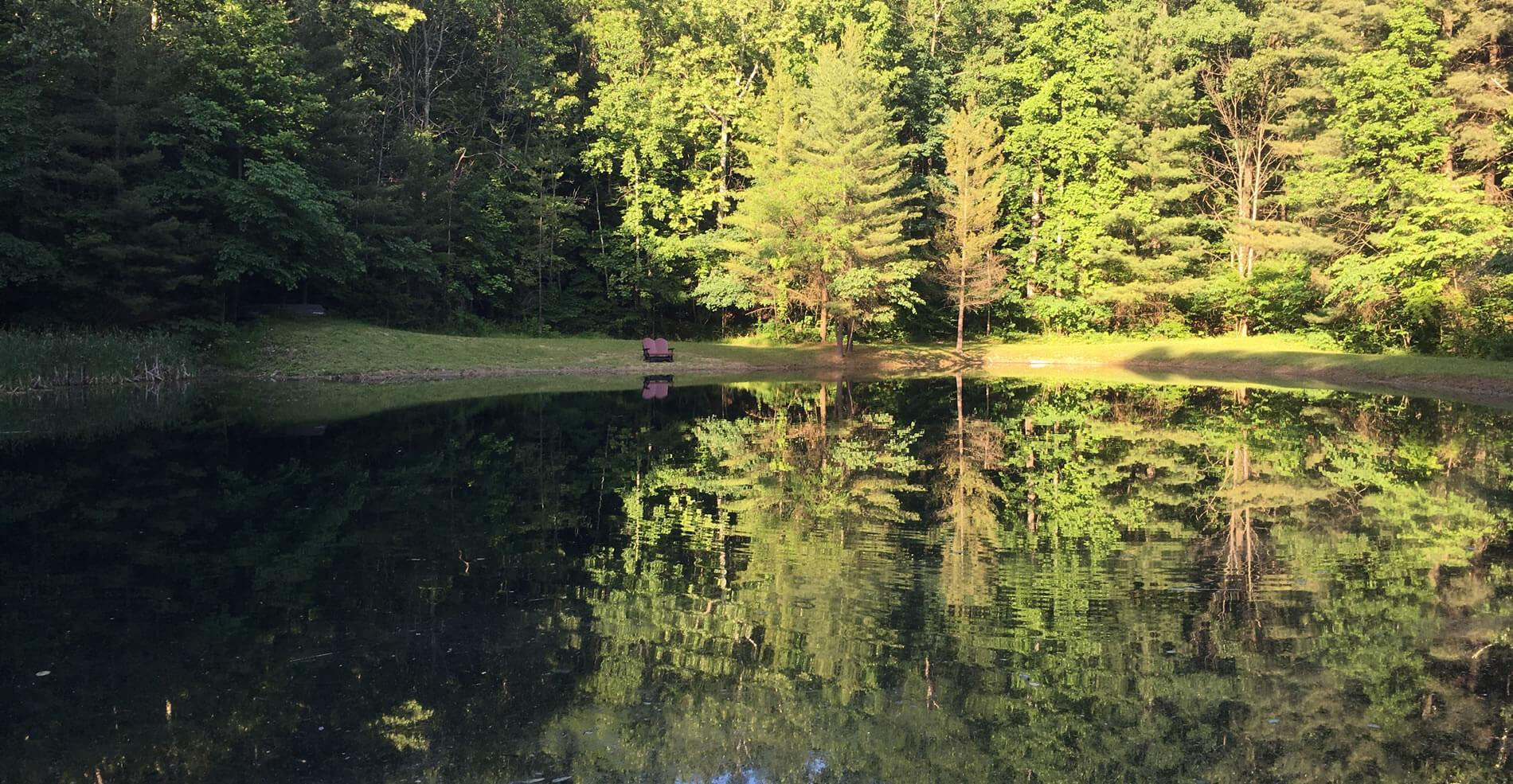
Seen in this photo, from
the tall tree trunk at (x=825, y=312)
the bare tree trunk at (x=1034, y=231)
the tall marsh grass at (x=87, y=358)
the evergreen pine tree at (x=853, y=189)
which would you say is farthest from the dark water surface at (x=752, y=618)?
the bare tree trunk at (x=1034, y=231)

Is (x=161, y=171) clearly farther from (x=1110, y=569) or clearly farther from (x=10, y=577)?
(x=1110, y=569)

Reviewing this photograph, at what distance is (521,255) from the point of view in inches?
1948

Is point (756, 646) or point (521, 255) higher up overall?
Answer: point (521, 255)

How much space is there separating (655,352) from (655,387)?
7.88 meters

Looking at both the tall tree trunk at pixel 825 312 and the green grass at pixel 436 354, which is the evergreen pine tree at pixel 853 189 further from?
the green grass at pixel 436 354

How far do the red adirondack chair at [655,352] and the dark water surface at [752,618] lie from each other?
2390 centimetres

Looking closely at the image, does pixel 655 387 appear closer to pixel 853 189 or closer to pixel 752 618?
pixel 853 189

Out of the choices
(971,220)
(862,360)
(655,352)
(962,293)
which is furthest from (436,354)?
(971,220)

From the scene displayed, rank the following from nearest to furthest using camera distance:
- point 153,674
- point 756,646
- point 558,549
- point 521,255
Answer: point 153,674
point 756,646
point 558,549
point 521,255

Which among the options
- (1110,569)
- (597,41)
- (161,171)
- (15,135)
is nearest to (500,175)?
(597,41)

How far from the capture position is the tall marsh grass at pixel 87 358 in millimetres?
26219

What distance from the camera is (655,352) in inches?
1603

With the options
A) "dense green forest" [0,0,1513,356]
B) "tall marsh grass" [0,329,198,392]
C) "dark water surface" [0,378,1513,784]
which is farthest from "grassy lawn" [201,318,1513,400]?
"dark water surface" [0,378,1513,784]

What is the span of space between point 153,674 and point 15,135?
29576mm
